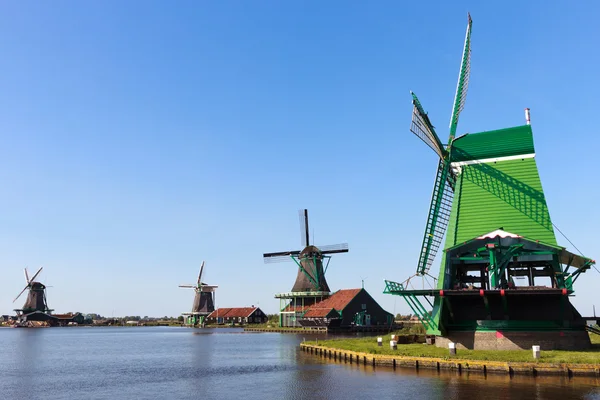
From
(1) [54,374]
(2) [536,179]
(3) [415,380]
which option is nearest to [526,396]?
(3) [415,380]

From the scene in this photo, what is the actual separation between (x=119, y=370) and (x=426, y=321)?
1973cm

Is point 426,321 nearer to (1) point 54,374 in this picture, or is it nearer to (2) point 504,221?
(2) point 504,221

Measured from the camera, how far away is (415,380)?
25.0 m

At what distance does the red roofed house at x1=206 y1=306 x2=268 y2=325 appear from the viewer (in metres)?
123

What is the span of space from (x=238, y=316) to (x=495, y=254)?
100415 millimetres

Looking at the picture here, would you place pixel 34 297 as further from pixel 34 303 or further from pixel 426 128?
pixel 426 128

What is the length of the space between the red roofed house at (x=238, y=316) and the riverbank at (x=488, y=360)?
90963mm

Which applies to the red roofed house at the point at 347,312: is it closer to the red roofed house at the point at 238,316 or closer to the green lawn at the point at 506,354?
the red roofed house at the point at 238,316

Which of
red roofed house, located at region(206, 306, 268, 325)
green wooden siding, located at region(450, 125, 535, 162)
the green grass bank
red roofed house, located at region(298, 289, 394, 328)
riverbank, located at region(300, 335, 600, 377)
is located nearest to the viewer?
riverbank, located at region(300, 335, 600, 377)

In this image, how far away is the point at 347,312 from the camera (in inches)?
3201

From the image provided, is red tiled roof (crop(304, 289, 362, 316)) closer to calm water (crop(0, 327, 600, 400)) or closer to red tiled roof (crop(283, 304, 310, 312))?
red tiled roof (crop(283, 304, 310, 312))

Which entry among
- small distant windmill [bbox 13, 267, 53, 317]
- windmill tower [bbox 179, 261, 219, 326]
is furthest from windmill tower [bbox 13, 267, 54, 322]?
windmill tower [bbox 179, 261, 219, 326]

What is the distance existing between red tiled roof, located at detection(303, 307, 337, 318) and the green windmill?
4630 centimetres

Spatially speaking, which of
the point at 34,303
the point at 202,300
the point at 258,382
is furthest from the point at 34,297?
the point at 258,382
